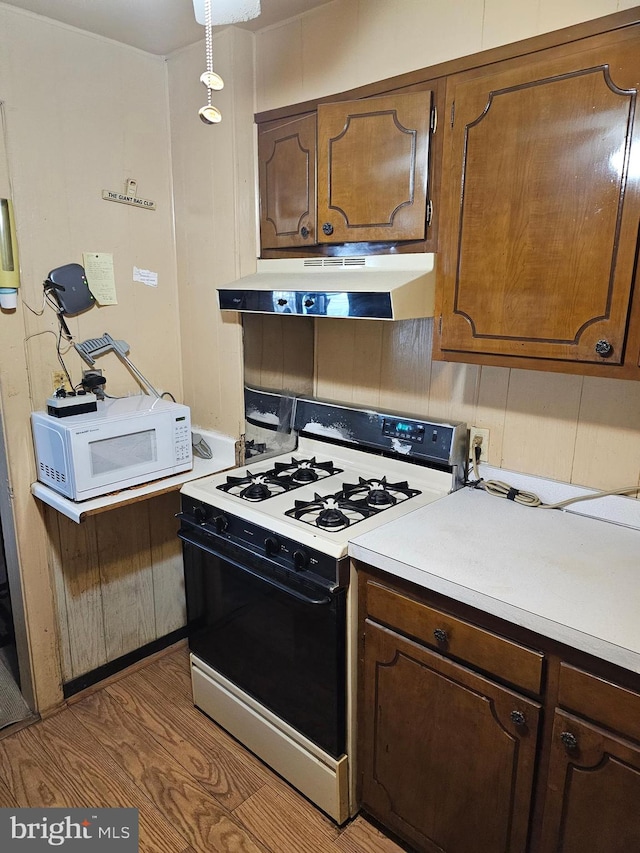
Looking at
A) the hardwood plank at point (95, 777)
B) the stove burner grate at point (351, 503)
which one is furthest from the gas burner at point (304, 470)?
the hardwood plank at point (95, 777)

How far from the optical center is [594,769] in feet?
3.75

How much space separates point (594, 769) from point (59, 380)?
195 centimetres

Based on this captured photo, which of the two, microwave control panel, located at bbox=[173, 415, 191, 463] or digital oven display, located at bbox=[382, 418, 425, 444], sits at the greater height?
digital oven display, located at bbox=[382, 418, 425, 444]

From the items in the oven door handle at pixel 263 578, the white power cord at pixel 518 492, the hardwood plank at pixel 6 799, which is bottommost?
the hardwood plank at pixel 6 799

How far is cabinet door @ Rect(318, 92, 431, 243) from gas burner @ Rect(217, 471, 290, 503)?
84 centimetres

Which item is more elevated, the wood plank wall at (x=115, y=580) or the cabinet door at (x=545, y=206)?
the cabinet door at (x=545, y=206)

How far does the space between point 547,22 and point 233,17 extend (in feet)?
2.53

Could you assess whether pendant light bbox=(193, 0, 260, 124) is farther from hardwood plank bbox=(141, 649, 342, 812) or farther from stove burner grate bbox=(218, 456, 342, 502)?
hardwood plank bbox=(141, 649, 342, 812)

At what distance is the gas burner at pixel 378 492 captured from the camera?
1785mm

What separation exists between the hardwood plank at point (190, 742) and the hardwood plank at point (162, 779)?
0.03 meters

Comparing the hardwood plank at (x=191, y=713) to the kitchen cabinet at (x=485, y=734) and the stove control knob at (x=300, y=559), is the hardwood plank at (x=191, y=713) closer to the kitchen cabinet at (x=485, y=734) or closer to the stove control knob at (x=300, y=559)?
the kitchen cabinet at (x=485, y=734)

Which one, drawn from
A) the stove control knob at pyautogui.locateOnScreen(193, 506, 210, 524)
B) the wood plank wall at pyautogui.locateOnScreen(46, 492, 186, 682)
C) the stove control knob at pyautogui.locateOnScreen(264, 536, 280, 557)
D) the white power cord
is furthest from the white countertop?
the wood plank wall at pyautogui.locateOnScreen(46, 492, 186, 682)

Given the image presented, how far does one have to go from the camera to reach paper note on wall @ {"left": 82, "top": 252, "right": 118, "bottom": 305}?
82.1 inches

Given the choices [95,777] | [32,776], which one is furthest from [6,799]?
[95,777]
